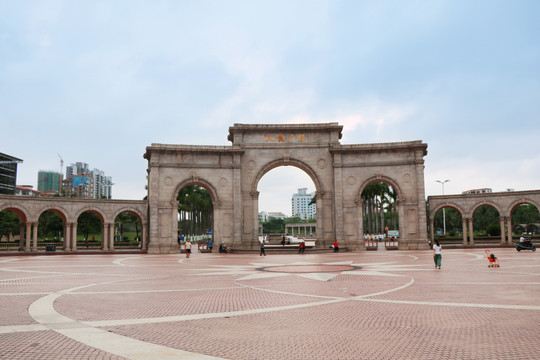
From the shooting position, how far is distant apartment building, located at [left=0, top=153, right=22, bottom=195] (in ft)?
310

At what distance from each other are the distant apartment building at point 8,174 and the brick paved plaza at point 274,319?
3659 inches

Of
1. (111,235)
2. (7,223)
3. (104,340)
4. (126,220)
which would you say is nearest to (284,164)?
(111,235)

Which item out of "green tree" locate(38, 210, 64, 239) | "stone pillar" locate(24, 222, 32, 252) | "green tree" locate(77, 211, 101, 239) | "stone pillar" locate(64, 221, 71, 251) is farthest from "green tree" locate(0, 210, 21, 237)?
"stone pillar" locate(64, 221, 71, 251)

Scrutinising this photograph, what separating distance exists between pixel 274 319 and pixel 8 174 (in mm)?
109833

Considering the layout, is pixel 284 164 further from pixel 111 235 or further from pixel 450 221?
pixel 450 221

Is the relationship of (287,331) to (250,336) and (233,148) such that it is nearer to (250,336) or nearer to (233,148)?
(250,336)

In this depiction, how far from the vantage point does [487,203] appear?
46375 mm

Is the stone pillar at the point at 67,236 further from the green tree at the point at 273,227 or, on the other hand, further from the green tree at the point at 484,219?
the green tree at the point at 273,227

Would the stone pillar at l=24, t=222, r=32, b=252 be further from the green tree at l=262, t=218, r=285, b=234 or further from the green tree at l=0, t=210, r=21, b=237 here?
the green tree at l=262, t=218, r=285, b=234

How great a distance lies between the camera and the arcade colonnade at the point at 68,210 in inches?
1612

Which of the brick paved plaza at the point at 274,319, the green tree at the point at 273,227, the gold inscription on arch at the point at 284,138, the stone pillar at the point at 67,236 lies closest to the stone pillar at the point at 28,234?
the stone pillar at the point at 67,236

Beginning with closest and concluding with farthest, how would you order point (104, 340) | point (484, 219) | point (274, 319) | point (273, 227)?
point (104, 340) → point (274, 319) → point (484, 219) → point (273, 227)

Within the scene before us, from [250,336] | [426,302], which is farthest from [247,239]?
[250,336]

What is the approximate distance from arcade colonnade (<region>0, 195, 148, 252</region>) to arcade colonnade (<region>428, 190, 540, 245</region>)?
33.5 meters
